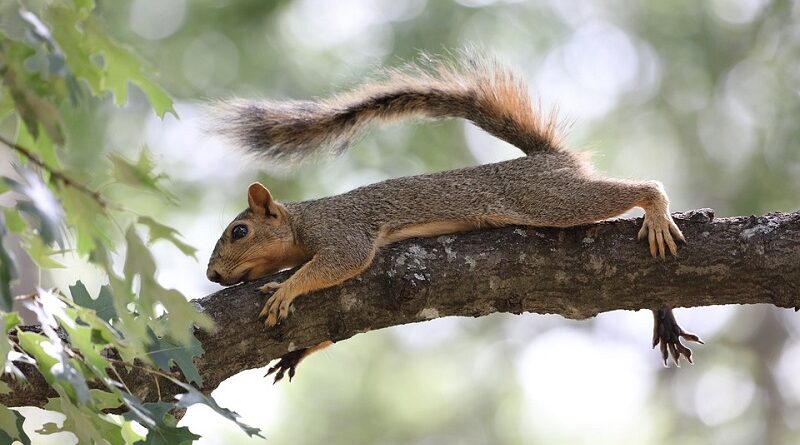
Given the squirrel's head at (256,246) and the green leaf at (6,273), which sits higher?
the squirrel's head at (256,246)

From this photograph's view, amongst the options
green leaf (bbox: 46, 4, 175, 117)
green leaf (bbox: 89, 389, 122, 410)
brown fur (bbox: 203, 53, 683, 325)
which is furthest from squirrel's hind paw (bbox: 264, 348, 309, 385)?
green leaf (bbox: 46, 4, 175, 117)

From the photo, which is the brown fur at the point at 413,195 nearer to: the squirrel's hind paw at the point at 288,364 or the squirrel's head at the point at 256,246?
the squirrel's head at the point at 256,246

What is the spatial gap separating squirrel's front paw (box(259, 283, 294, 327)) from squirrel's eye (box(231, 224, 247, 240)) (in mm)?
593

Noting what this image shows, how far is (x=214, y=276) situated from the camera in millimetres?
2684

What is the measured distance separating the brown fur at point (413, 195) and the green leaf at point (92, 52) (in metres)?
0.94

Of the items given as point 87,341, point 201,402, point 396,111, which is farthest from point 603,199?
point 87,341

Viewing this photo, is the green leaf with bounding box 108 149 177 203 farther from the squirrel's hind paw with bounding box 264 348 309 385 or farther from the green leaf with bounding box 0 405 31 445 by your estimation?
the squirrel's hind paw with bounding box 264 348 309 385

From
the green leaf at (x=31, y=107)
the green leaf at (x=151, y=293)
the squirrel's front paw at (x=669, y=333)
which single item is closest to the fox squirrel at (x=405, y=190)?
the squirrel's front paw at (x=669, y=333)

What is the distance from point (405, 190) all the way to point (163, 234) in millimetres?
1570

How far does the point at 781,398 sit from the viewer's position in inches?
240

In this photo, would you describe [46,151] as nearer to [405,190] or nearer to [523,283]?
[523,283]

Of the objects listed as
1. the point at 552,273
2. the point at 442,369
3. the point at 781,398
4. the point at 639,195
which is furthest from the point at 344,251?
the point at 781,398

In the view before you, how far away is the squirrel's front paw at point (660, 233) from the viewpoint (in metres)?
2.07

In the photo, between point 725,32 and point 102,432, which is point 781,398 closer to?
point 725,32
